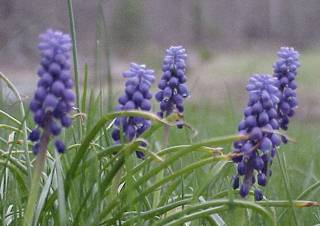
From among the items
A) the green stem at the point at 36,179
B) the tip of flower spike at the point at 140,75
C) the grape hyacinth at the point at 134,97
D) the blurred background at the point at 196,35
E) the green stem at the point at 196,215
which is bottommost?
the green stem at the point at 196,215

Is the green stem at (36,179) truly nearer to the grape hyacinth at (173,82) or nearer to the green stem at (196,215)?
the green stem at (196,215)

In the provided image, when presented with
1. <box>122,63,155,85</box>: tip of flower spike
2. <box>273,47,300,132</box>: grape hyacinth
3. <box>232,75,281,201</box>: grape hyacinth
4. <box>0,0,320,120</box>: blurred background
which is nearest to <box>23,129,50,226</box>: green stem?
<box>122,63,155,85</box>: tip of flower spike

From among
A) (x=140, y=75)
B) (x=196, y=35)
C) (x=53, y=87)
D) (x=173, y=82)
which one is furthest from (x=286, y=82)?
(x=196, y=35)

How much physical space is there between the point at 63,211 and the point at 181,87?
0.69m

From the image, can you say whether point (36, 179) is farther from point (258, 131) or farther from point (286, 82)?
point (286, 82)

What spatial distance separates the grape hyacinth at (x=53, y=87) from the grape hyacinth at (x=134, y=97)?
312mm

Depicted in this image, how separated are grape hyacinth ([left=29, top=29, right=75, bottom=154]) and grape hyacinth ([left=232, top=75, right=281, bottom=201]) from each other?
537mm

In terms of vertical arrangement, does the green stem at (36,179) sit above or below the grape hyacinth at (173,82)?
below

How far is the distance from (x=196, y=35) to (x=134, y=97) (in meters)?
16.5

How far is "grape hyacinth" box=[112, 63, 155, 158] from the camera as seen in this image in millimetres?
2734

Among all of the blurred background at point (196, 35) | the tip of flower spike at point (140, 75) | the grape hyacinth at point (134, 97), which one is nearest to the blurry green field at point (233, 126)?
the blurred background at point (196, 35)

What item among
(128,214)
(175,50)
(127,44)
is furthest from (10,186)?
(127,44)

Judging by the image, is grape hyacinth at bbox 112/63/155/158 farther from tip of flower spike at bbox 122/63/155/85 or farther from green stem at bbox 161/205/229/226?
green stem at bbox 161/205/229/226

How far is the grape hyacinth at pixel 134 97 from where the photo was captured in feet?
8.97
